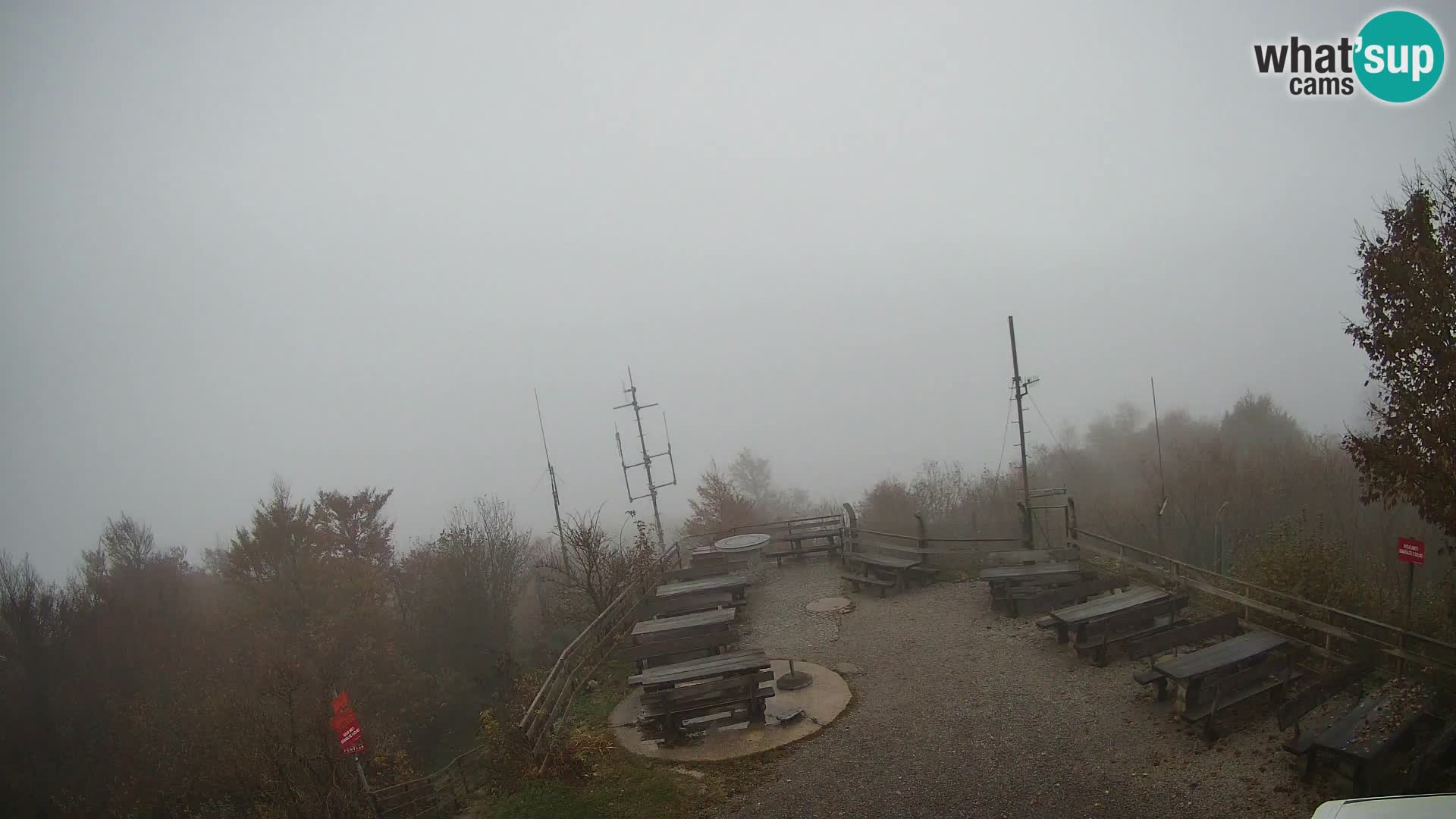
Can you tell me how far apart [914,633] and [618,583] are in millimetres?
8085

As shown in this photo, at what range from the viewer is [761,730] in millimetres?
11016

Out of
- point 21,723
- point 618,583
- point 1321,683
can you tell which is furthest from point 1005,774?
point 21,723

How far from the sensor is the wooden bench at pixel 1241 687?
8.91 metres

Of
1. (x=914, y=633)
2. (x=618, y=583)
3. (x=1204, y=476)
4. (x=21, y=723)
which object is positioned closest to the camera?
(x=914, y=633)

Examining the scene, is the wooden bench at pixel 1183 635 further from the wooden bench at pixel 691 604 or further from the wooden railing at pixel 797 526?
the wooden railing at pixel 797 526

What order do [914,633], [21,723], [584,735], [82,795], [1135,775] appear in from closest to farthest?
[1135,775], [584,735], [914,633], [82,795], [21,723]

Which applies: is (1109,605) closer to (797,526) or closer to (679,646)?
(679,646)

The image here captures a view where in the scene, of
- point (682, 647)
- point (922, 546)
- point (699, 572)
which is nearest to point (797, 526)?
point (699, 572)

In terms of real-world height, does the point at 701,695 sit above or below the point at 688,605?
above

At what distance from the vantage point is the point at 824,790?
8.88 metres

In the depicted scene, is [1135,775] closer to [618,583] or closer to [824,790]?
[824,790]

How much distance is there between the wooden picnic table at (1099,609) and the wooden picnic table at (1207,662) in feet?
7.20

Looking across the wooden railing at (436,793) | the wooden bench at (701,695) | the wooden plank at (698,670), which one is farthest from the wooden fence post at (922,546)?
the wooden railing at (436,793)

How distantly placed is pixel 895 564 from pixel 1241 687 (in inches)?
369
